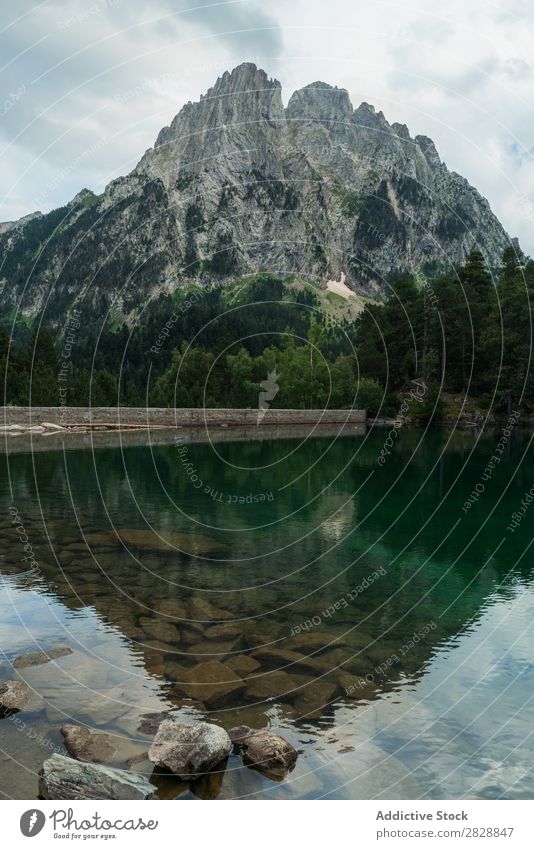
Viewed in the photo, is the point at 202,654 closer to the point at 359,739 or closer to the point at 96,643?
the point at 96,643

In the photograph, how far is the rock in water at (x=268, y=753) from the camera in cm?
659

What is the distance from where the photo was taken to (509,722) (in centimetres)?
805

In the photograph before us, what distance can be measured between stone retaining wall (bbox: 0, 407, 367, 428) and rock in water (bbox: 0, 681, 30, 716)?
165 feet

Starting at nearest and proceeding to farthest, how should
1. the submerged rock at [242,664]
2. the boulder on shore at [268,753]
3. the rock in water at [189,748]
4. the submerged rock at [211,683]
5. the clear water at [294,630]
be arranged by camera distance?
the rock in water at [189,748] < the boulder on shore at [268,753] < the clear water at [294,630] < the submerged rock at [211,683] < the submerged rock at [242,664]

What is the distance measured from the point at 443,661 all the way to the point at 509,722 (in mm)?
1911

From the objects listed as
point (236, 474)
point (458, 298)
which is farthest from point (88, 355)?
point (236, 474)

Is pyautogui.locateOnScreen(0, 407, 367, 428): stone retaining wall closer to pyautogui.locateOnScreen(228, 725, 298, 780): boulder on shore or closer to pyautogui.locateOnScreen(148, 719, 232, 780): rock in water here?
pyautogui.locateOnScreen(148, 719, 232, 780): rock in water

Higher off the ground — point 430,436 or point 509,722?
point 430,436

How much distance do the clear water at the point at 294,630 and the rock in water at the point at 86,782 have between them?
0.33m

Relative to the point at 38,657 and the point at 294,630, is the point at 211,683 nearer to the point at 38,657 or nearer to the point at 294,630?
the point at 294,630

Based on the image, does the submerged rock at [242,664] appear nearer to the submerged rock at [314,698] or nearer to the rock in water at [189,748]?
the submerged rock at [314,698]

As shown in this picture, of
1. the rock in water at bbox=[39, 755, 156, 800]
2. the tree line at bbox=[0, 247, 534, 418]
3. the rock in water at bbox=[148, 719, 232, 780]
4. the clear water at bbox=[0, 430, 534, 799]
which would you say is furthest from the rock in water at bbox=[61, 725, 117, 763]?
the tree line at bbox=[0, 247, 534, 418]

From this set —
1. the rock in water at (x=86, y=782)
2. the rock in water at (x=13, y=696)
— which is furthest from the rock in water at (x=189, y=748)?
the rock in water at (x=13, y=696)

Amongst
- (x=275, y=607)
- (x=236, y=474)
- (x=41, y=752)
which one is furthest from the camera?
(x=236, y=474)
